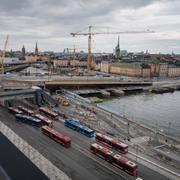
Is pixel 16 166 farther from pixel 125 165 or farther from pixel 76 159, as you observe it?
pixel 125 165

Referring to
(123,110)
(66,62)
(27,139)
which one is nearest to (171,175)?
(27,139)

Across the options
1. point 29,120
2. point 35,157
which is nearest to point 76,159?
point 35,157

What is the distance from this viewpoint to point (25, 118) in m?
38.0

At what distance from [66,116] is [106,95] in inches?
1404

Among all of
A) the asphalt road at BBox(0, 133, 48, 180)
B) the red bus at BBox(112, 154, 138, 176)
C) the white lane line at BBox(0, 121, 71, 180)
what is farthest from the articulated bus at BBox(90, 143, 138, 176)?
the asphalt road at BBox(0, 133, 48, 180)

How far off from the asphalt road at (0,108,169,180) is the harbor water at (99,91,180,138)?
15969 mm

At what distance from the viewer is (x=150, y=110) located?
58969mm

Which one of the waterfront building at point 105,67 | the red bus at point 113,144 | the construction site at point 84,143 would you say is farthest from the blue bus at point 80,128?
the waterfront building at point 105,67

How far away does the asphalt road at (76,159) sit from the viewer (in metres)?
23.1

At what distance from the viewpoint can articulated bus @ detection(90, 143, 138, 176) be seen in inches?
914

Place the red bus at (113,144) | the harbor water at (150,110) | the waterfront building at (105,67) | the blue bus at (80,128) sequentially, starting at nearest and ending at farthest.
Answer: the red bus at (113,144), the blue bus at (80,128), the harbor water at (150,110), the waterfront building at (105,67)

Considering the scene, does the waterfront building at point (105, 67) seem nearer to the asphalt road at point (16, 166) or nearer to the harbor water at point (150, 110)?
the harbor water at point (150, 110)

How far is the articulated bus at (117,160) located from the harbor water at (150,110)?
16352mm

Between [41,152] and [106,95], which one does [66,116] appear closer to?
[41,152]
